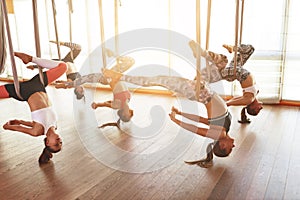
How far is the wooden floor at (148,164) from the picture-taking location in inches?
101

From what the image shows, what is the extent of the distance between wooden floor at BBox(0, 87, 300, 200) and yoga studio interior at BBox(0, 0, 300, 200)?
10 mm

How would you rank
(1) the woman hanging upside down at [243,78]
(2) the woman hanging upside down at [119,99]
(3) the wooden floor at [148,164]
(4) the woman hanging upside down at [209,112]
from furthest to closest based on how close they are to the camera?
(2) the woman hanging upside down at [119,99] < (1) the woman hanging upside down at [243,78] < (4) the woman hanging upside down at [209,112] < (3) the wooden floor at [148,164]

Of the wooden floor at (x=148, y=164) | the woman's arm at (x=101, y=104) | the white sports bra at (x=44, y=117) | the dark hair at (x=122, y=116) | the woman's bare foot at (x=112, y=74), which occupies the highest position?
the woman's bare foot at (x=112, y=74)

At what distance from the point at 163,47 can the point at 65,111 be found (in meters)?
2.07

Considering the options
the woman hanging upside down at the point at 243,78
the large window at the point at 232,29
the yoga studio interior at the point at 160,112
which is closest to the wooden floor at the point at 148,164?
the yoga studio interior at the point at 160,112

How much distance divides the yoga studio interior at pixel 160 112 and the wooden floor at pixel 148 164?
1 centimetres

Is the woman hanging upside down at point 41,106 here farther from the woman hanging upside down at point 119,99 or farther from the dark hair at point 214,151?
the dark hair at point 214,151

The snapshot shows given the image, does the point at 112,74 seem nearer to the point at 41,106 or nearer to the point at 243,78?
the point at 41,106

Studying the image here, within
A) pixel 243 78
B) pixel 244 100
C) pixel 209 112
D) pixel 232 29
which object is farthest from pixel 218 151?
pixel 232 29

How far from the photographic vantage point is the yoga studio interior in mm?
2635

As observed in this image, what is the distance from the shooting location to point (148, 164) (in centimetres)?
303

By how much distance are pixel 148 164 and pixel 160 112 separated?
1770mm

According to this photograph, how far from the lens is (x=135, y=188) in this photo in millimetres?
2605

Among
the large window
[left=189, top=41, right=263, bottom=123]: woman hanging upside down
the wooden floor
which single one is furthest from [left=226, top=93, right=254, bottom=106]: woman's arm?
the large window
